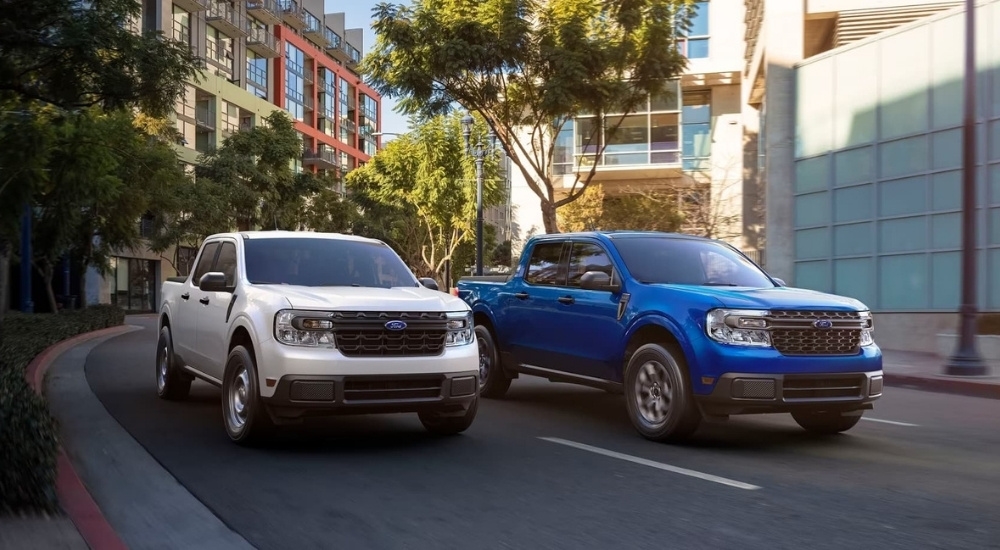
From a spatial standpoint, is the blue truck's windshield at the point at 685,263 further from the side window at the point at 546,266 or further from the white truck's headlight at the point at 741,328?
the white truck's headlight at the point at 741,328

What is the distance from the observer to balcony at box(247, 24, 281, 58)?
57.1m

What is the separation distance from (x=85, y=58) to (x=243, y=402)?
6.26 m

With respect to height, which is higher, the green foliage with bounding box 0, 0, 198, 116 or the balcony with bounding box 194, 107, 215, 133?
the balcony with bounding box 194, 107, 215, 133

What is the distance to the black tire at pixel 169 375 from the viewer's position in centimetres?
1030

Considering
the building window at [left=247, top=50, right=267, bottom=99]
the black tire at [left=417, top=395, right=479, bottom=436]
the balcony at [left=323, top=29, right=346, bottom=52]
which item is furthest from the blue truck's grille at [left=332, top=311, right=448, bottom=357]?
the balcony at [left=323, top=29, right=346, bottom=52]

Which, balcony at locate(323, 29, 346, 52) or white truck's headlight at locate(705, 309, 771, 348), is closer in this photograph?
white truck's headlight at locate(705, 309, 771, 348)

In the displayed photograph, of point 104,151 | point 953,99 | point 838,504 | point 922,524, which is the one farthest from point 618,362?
point 953,99

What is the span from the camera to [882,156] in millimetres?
20531

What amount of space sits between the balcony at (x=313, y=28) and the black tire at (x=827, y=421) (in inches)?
2488

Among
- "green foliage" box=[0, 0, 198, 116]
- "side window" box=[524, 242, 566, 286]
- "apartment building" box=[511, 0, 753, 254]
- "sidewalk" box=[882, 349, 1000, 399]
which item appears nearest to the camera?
"side window" box=[524, 242, 566, 286]

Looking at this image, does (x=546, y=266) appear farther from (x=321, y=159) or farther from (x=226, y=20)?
(x=321, y=159)

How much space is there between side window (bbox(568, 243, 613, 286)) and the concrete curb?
6.53 meters

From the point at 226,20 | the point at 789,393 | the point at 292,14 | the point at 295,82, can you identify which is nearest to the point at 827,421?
the point at 789,393

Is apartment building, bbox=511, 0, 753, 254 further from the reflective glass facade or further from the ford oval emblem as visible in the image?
the ford oval emblem
